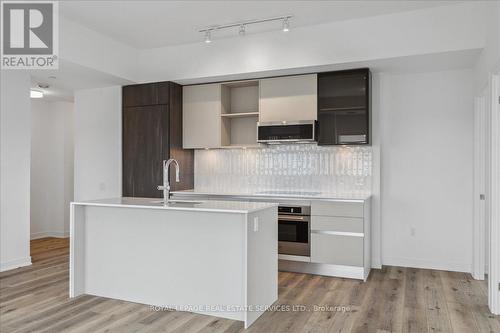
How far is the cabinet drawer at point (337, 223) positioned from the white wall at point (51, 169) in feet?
15.6

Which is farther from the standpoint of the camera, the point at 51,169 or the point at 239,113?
the point at 51,169

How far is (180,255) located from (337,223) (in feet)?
6.20

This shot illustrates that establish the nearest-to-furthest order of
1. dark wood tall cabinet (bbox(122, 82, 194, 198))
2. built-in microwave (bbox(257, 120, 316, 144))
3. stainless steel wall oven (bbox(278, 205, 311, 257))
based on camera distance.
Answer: stainless steel wall oven (bbox(278, 205, 311, 257)), built-in microwave (bbox(257, 120, 316, 144)), dark wood tall cabinet (bbox(122, 82, 194, 198))

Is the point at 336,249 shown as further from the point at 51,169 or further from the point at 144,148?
the point at 51,169

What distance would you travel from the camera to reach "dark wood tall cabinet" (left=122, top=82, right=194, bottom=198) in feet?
17.4

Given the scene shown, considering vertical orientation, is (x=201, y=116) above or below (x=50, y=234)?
above

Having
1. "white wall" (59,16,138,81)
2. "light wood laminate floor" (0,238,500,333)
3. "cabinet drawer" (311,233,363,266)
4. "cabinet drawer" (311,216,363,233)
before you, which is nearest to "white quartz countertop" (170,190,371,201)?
"cabinet drawer" (311,216,363,233)

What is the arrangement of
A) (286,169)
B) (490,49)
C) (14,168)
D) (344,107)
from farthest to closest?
1. (286,169)
2. (14,168)
3. (344,107)
4. (490,49)

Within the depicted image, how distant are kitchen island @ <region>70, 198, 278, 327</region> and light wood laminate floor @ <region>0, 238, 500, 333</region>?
0.42 ft

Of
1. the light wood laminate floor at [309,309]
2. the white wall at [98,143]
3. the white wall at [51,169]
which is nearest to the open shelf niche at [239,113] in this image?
the white wall at [98,143]

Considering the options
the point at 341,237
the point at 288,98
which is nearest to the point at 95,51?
the point at 288,98

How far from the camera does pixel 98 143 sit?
586 centimetres

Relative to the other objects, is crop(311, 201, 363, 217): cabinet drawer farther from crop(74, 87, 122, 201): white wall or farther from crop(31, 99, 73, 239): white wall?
crop(31, 99, 73, 239): white wall

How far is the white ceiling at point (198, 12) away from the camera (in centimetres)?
390
